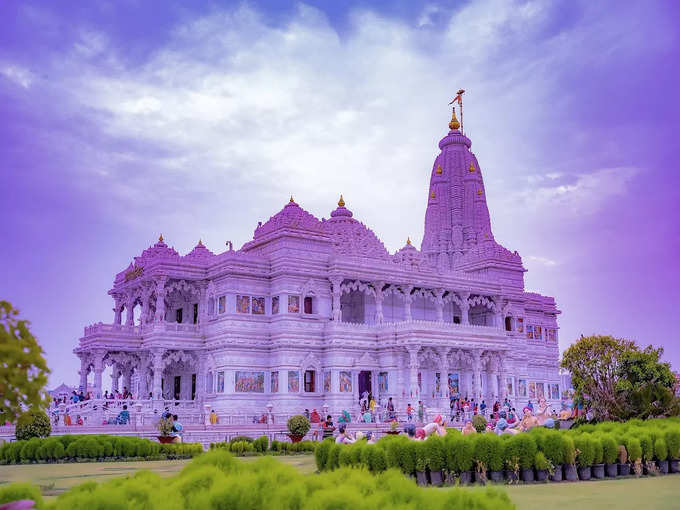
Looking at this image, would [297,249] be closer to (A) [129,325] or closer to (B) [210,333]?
(B) [210,333]

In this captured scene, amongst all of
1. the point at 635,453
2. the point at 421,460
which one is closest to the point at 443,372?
the point at 635,453

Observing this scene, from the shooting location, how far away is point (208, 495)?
25.7 feet

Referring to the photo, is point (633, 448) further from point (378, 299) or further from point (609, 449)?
point (378, 299)

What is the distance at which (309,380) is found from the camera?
141 ft

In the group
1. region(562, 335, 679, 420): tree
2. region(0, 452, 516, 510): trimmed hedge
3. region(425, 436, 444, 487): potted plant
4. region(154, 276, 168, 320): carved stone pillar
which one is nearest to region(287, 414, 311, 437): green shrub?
region(562, 335, 679, 420): tree

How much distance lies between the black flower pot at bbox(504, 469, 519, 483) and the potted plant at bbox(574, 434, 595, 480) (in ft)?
5.13

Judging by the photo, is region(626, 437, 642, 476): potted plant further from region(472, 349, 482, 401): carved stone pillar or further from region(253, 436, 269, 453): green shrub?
region(472, 349, 482, 401): carved stone pillar

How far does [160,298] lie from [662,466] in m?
32.2

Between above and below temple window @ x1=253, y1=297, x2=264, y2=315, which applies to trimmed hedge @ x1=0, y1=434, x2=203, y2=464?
below

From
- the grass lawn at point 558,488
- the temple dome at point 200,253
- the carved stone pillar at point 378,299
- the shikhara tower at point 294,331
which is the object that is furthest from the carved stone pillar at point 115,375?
the grass lawn at point 558,488

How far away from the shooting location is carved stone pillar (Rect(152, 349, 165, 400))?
40781mm

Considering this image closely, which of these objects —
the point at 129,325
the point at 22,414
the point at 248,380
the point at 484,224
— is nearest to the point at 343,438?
the point at 22,414

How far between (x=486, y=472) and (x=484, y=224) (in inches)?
1930

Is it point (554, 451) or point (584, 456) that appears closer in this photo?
point (554, 451)
